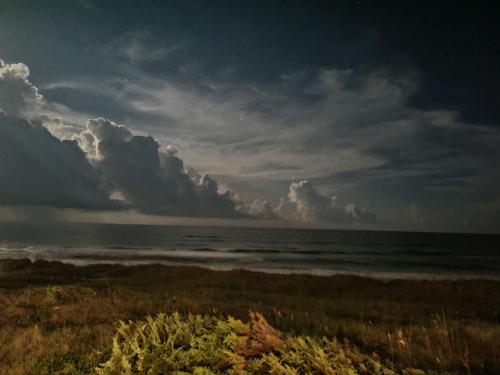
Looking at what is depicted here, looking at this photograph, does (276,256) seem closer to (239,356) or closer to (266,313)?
(266,313)

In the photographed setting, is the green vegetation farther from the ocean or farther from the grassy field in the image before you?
the ocean

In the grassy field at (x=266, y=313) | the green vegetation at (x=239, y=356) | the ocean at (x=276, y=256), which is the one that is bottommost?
the ocean at (x=276, y=256)

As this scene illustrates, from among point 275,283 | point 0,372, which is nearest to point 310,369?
point 0,372

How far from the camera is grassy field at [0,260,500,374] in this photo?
15.3 ft

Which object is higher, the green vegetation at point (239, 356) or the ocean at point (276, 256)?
the green vegetation at point (239, 356)

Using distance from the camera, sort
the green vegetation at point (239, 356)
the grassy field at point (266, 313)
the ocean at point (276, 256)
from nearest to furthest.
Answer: the green vegetation at point (239, 356)
the grassy field at point (266, 313)
the ocean at point (276, 256)

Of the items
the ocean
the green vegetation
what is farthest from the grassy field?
the ocean

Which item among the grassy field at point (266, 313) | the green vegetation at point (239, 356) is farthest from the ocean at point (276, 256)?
→ the green vegetation at point (239, 356)

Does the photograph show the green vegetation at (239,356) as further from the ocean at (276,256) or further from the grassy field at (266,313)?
the ocean at (276,256)

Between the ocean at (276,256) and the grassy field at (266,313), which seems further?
the ocean at (276,256)

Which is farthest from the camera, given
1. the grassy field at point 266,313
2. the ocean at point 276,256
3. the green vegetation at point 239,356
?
the ocean at point 276,256

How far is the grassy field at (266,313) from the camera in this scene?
4.66 metres

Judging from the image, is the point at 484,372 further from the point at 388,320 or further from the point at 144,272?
the point at 144,272

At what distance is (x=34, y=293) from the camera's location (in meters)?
12.6
